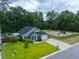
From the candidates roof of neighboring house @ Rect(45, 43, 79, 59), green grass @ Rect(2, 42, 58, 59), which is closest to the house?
green grass @ Rect(2, 42, 58, 59)

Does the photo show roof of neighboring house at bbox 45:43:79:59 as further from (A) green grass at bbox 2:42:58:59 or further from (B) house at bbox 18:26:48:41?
(B) house at bbox 18:26:48:41

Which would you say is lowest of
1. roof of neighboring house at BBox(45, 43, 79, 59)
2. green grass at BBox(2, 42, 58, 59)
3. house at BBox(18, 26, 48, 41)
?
roof of neighboring house at BBox(45, 43, 79, 59)

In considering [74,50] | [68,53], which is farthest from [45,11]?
[74,50]

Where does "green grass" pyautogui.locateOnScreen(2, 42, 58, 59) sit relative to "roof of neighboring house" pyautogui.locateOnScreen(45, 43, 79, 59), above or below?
above

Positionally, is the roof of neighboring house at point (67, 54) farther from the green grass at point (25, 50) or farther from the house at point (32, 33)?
the house at point (32, 33)

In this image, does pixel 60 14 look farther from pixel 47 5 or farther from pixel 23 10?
pixel 23 10

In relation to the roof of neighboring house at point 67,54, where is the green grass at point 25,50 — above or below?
above

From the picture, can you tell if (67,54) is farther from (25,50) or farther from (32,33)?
(32,33)

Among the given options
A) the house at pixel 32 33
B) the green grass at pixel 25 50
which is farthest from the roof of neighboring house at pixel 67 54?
the house at pixel 32 33
